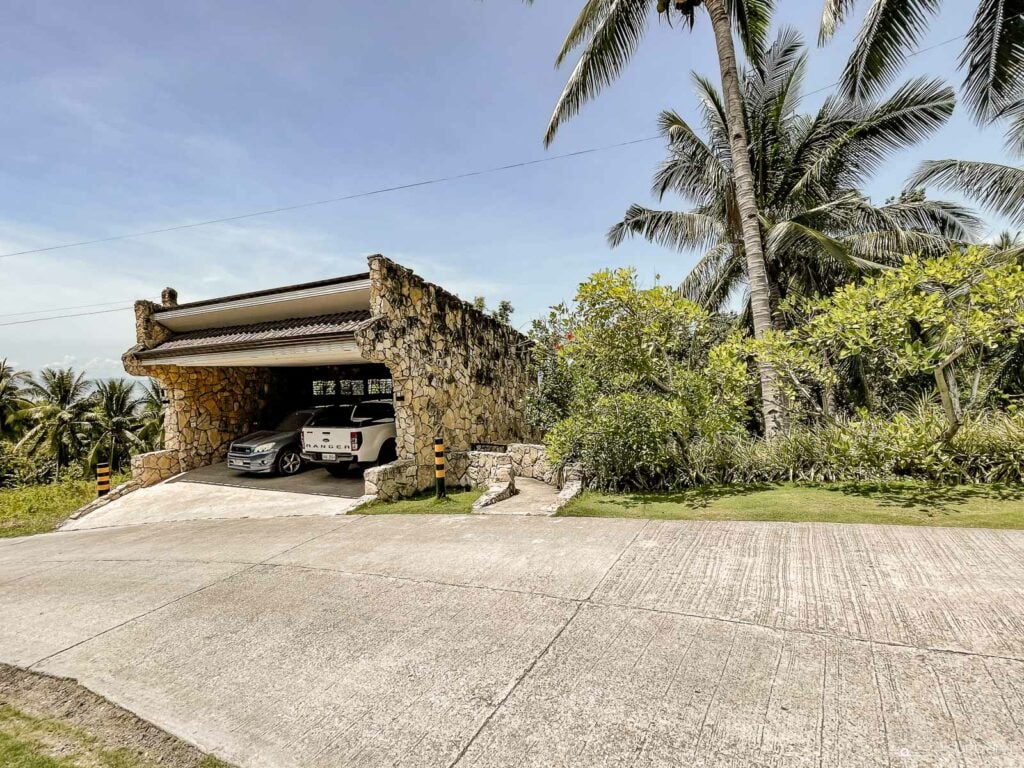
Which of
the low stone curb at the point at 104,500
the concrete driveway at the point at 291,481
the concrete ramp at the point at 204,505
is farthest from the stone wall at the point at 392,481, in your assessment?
the low stone curb at the point at 104,500

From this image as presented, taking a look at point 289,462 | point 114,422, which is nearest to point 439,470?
point 289,462

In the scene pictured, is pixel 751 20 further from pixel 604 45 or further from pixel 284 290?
pixel 284 290

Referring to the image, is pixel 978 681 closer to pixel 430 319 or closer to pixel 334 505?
pixel 334 505

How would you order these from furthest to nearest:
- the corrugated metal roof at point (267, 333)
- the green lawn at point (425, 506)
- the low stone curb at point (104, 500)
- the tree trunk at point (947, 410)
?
the low stone curb at point (104, 500) → the corrugated metal roof at point (267, 333) → the green lawn at point (425, 506) → the tree trunk at point (947, 410)

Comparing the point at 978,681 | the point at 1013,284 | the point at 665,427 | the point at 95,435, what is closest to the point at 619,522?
the point at 665,427

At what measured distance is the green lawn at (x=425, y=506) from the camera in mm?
7727

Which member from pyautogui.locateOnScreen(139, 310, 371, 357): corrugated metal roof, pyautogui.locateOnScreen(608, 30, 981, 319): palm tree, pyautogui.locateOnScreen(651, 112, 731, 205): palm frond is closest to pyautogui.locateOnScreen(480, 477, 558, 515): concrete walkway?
pyautogui.locateOnScreen(139, 310, 371, 357): corrugated metal roof

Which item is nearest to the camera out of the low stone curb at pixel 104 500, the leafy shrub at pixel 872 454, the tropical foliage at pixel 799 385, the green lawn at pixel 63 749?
the green lawn at pixel 63 749

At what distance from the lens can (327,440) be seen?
415 inches

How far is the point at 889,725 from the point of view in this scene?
2186 mm

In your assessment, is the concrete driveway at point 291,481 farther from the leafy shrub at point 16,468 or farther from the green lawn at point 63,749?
the leafy shrub at point 16,468

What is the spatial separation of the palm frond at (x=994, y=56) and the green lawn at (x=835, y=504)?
26.4 ft

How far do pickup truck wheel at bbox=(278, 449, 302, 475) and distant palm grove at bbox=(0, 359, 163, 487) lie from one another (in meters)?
16.7

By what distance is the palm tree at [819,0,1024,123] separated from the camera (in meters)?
8.35
